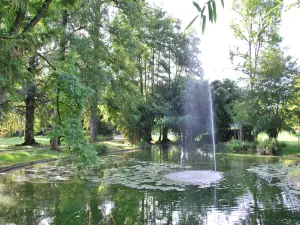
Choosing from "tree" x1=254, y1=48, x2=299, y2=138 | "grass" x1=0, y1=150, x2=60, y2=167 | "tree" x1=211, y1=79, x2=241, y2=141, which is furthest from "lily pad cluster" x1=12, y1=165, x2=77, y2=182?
"tree" x1=211, y1=79, x2=241, y2=141

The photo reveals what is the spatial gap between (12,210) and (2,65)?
13.6 feet

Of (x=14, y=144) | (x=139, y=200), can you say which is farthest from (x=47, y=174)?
(x=14, y=144)

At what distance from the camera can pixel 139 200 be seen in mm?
8492

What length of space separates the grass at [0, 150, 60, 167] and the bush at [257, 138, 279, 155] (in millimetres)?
14488

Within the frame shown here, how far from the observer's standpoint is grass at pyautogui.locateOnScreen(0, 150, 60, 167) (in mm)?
15413

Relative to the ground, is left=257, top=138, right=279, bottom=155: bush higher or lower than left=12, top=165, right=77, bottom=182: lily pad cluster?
higher

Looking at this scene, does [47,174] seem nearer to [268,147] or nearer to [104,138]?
[268,147]

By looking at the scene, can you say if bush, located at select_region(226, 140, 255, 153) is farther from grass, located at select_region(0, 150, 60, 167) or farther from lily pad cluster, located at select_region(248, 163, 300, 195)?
grass, located at select_region(0, 150, 60, 167)

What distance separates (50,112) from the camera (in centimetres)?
2408

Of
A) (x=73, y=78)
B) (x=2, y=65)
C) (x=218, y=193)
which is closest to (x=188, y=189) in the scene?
(x=218, y=193)

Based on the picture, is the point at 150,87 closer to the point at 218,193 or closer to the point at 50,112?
the point at 50,112

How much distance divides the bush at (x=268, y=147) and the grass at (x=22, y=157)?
14488 mm

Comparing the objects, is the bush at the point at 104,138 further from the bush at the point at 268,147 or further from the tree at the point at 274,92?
the bush at the point at 268,147

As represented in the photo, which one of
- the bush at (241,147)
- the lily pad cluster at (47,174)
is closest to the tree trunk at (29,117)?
the lily pad cluster at (47,174)
